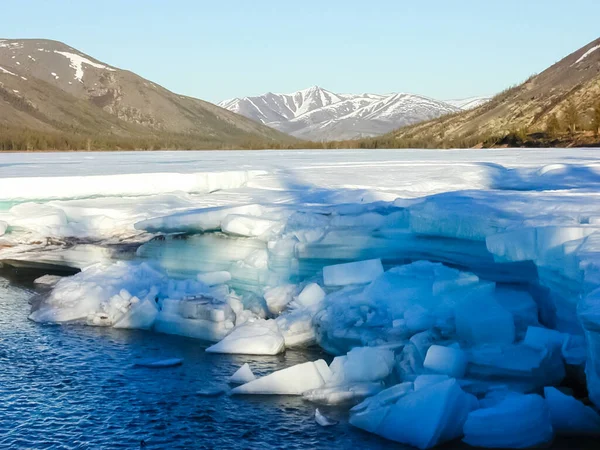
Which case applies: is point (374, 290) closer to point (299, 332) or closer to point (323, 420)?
point (299, 332)

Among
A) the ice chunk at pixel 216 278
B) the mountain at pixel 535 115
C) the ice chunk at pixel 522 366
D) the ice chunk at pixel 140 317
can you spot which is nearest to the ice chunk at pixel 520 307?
the ice chunk at pixel 522 366

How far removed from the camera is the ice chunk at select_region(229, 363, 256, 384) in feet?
23.7

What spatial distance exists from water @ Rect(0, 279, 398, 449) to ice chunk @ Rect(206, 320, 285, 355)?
151 mm

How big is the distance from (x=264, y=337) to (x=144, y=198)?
691 centimetres

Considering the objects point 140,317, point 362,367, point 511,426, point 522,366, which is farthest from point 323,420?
point 140,317

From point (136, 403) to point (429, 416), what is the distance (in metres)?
2.71

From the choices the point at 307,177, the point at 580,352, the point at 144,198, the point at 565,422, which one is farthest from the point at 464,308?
the point at 307,177

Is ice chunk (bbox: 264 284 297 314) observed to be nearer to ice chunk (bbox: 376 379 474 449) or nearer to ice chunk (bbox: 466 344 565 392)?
ice chunk (bbox: 466 344 565 392)

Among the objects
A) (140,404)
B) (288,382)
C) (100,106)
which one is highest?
(100,106)

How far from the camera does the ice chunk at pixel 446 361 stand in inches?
265

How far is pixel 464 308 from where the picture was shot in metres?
7.47

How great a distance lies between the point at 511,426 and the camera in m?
5.79

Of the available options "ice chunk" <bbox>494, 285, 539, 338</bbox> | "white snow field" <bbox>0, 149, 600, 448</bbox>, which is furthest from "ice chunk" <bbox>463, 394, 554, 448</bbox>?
"ice chunk" <bbox>494, 285, 539, 338</bbox>

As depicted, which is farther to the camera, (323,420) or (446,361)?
(446,361)
